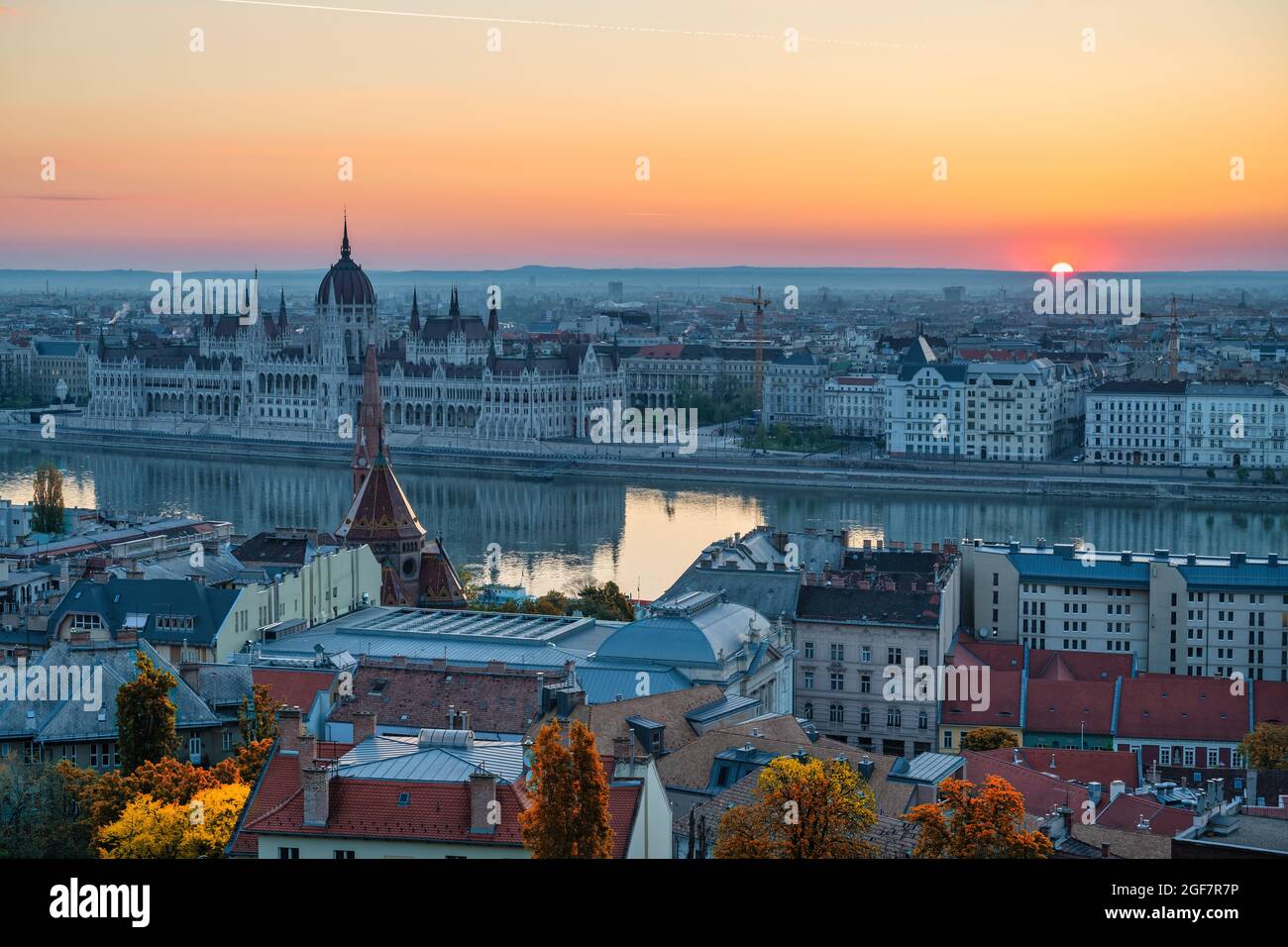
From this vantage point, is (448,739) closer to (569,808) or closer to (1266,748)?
(569,808)

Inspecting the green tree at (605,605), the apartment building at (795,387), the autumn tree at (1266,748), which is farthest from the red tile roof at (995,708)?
the apartment building at (795,387)

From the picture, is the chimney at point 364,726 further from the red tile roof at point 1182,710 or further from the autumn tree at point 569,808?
the red tile roof at point 1182,710

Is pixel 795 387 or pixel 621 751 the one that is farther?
pixel 795 387

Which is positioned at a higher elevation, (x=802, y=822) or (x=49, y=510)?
(x=802, y=822)

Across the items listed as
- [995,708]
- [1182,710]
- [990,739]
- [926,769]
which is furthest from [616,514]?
[926,769]
